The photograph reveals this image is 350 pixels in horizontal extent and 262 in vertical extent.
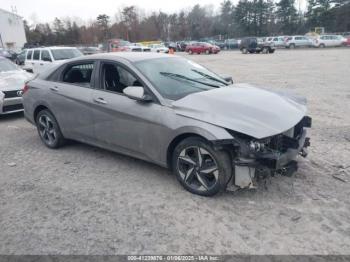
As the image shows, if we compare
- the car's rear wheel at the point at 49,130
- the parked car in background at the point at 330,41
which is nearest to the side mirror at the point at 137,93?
the car's rear wheel at the point at 49,130

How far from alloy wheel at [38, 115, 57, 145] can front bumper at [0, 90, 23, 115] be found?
269 centimetres

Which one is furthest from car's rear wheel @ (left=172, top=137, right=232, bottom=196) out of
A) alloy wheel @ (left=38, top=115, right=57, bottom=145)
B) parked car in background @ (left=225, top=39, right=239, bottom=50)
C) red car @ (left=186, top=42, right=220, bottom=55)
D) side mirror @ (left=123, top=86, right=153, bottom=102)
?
parked car in background @ (left=225, top=39, right=239, bottom=50)

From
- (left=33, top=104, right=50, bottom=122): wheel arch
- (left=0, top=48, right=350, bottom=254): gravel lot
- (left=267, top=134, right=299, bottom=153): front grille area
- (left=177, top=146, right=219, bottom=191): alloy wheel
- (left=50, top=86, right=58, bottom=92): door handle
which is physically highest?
(left=50, top=86, right=58, bottom=92): door handle

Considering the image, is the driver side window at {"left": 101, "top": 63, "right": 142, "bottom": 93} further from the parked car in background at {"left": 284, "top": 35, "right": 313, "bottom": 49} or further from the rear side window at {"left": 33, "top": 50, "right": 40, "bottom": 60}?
the parked car in background at {"left": 284, "top": 35, "right": 313, "bottom": 49}

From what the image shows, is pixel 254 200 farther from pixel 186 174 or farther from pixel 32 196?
pixel 32 196

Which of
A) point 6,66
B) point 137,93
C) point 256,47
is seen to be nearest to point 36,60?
point 6,66

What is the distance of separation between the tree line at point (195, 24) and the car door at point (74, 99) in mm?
71763

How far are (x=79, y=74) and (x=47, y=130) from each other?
1.27 meters

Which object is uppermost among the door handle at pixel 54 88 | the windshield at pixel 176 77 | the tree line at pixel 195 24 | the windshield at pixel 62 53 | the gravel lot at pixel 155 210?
the tree line at pixel 195 24

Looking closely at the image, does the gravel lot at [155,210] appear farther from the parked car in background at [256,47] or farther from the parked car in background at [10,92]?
the parked car in background at [256,47]

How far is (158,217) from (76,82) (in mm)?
2903

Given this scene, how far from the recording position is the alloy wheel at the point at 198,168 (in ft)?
12.8

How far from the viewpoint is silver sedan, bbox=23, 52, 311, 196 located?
3717 mm

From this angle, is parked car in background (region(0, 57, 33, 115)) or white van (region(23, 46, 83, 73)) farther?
white van (region(23, 46, 83, 73))
